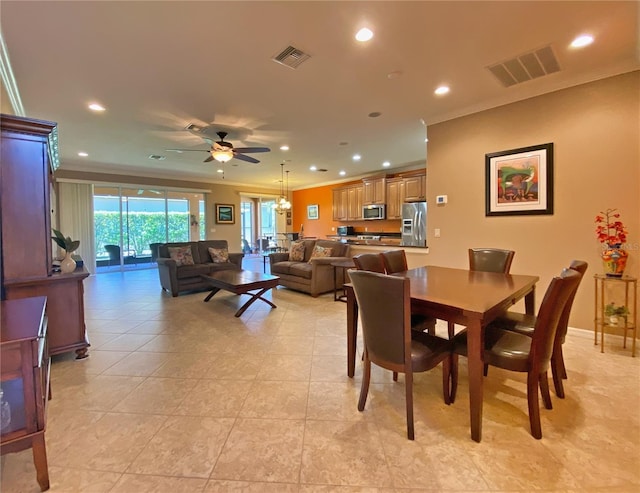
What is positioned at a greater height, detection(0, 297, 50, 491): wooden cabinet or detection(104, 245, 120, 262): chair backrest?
detection(104, 245, 120, 262): chair backrest

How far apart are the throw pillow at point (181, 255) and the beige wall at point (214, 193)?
11.8 feet

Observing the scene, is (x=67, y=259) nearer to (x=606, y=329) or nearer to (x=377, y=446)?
(x=377, y=446)

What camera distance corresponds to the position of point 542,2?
202 centimetres

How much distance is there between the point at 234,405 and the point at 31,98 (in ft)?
13.5

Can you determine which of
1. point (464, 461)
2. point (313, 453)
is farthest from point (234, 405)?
point (464, 461)

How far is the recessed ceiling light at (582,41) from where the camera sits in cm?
240

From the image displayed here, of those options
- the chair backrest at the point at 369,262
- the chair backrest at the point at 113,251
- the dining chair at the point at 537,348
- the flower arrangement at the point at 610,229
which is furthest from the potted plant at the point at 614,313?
the chair backrest at the point at 113,251

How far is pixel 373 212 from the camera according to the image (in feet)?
26.5

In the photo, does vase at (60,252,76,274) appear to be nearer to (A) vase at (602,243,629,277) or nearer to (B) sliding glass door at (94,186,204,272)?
(A) vase at (602,243,629,277)

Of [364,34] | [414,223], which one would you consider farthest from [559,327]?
[414,223]

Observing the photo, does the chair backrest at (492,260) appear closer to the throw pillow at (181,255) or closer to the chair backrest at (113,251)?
the throw pillow at (181,255)

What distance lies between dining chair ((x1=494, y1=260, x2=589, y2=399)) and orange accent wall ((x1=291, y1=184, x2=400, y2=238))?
5995mm

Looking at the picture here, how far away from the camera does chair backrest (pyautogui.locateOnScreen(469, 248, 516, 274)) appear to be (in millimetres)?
2838

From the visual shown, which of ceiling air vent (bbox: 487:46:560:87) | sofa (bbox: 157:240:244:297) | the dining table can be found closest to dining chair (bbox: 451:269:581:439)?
the dining table
